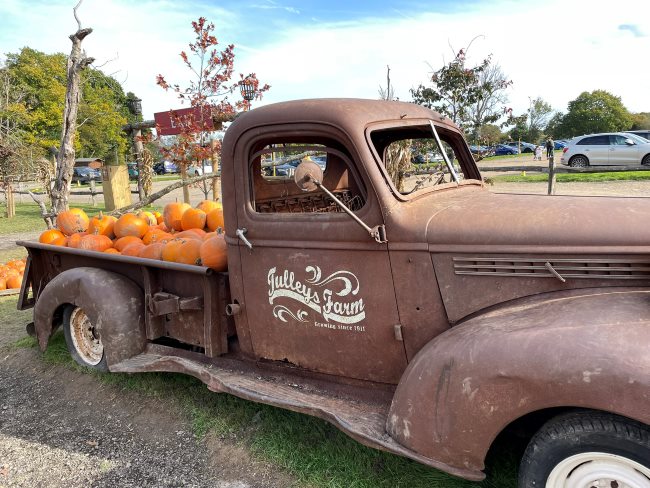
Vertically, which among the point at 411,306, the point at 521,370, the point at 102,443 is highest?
the point at 411,306

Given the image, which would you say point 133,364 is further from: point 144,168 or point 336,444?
point 144,168

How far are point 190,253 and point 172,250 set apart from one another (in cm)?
18

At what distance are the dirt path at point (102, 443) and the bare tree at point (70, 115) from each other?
14.0ft

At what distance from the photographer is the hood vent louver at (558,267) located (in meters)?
2.29

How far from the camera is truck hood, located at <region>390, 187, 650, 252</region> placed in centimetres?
233

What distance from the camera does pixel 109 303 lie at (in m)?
3.70

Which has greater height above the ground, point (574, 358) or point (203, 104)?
point (203, 104)

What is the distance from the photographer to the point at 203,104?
30.5 ft

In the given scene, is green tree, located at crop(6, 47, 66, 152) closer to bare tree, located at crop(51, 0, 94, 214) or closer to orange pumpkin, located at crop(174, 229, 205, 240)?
bare tree, located at crop(51, 0, 94, 214)

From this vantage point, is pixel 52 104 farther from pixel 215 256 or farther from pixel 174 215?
pixel 215 256

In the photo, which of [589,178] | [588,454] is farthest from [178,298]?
[589,178]

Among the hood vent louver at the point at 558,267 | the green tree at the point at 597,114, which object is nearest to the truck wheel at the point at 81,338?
the hood vent louver at the point at 558,267

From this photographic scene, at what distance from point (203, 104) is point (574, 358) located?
8505 millimetres

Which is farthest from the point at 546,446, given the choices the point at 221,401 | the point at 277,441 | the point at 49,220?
the point at 49,220
